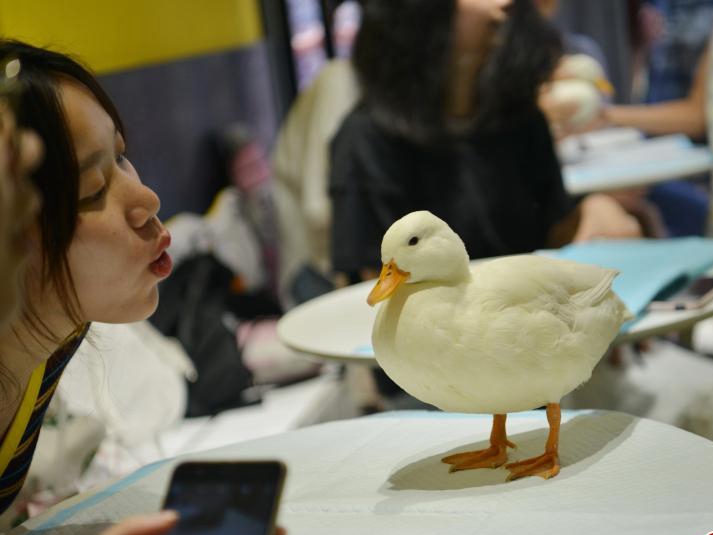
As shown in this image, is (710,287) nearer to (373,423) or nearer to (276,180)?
(373,423)

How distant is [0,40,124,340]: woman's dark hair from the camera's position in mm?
508

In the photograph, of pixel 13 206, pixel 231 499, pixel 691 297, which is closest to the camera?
pixel 13 206

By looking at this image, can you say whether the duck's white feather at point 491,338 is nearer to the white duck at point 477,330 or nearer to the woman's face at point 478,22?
the white duck at point 477,330

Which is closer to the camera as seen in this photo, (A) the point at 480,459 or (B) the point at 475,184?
(A) the point at 480,459

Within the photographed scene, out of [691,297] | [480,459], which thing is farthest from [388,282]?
[691,297]

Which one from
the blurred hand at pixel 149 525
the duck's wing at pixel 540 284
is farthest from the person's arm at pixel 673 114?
the blurred hand at pixel 149 525

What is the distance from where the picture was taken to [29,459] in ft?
2.36

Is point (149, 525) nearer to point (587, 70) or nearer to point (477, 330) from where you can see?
point (477, 330)

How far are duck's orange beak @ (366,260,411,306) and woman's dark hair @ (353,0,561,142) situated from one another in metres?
0.43

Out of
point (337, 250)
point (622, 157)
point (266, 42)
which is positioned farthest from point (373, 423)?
point (266, 42)

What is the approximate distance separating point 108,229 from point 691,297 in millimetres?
531

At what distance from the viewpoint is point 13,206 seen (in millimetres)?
377

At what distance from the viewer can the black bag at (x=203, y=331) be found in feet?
4.73

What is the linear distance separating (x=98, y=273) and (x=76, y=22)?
2.95ft
